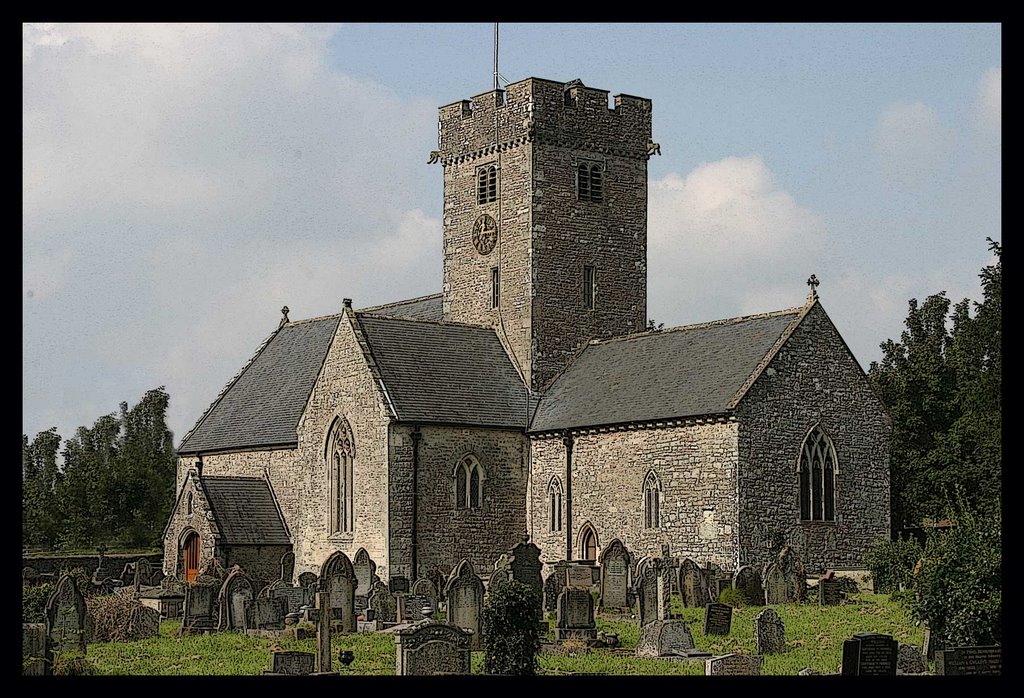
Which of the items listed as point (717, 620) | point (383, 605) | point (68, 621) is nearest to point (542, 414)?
point (383, 605)

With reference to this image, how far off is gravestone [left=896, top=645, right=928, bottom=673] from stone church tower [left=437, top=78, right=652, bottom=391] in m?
21.5

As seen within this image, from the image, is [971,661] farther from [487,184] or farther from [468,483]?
[487,184]

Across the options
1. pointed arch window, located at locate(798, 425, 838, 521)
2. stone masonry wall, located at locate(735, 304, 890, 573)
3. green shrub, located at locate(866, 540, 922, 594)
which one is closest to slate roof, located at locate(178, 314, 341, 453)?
stone masonry wall, located at locate(735, 304, 890, 573)

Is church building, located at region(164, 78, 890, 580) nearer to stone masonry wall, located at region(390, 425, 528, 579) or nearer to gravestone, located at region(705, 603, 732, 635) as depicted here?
stone masonry wall, located at region(390, 425, 528, 579)

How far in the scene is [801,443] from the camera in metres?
34.6

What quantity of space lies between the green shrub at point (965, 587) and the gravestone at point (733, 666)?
2.98 m

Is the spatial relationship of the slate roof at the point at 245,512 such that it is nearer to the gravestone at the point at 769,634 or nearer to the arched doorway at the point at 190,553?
the arched doorway at the point at 190,553

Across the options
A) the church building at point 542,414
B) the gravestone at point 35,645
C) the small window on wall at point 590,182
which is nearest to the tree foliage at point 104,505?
the church building at point 542,414

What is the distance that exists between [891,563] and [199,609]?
14.7 m

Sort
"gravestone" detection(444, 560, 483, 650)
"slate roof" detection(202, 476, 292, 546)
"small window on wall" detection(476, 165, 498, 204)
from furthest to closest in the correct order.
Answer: "small window on wall" detection(476, 165, 498, 204)
"slate roof" detection(202, 476, 292, 546)
"gravestone" detection(444, 560, 483, 650)

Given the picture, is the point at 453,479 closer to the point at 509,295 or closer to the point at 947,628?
the point at 509,295

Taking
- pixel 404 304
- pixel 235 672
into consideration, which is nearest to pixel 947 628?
pixel 235 672

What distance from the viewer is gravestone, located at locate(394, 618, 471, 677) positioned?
18984 millimetres

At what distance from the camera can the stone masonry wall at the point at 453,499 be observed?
36812 millimetres
